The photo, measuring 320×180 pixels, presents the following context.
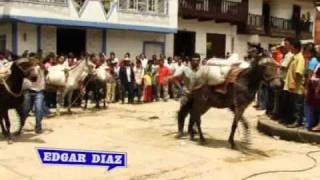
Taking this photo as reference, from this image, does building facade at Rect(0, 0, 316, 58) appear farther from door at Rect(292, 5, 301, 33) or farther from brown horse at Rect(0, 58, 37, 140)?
brown horse at Rect(0, 58, 37, 140)

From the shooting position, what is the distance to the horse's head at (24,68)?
11.0 m

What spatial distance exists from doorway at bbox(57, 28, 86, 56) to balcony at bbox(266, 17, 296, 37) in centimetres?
1523

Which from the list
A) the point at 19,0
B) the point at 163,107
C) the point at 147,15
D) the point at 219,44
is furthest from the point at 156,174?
the point at 219,44

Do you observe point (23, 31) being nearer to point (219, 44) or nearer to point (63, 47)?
point (63, 47)

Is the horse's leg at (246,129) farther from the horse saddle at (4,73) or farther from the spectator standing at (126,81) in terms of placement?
the spectator standing at (126,81)

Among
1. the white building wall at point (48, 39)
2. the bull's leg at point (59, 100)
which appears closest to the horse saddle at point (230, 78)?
the bull's leg at point (59, 100)

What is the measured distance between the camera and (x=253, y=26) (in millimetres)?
33875

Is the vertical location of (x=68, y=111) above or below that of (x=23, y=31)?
below

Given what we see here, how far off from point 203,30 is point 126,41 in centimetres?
667

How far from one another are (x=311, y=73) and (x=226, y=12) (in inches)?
827

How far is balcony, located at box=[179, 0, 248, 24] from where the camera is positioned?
95.1 ft

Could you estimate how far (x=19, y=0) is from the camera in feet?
67.9

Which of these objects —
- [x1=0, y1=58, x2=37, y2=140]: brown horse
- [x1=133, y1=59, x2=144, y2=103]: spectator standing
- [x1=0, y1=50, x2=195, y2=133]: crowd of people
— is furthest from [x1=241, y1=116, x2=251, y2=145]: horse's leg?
[x1=133, y1=59, x2=144, y2=103]: spectator standing

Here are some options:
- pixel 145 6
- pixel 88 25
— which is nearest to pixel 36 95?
pixel 88 25
